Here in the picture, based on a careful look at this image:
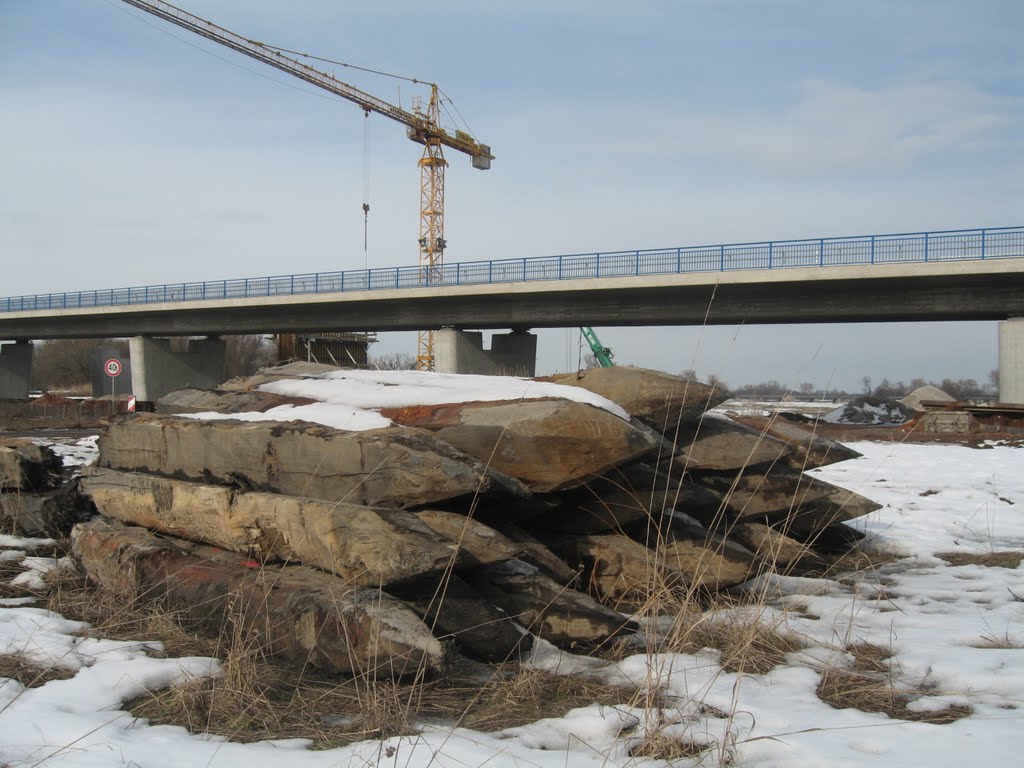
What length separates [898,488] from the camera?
845cm

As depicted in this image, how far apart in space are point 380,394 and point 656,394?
1.86 m

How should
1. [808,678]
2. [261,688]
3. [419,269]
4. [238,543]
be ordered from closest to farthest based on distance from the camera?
[261,688]
[808,678]
[238,543]
[419,269]

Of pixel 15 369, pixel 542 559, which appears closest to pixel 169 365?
pixel 15 369

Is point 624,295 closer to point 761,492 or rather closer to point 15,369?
point 761,492

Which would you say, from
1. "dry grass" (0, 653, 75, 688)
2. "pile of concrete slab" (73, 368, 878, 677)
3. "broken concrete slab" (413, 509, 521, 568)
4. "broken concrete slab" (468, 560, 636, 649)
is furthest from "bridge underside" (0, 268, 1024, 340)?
"dry grass" (0, 653, 75, 688)

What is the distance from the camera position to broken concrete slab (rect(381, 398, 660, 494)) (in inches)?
155

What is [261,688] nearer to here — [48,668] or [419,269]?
[48,668]

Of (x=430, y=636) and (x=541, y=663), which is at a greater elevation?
(x=430, y=636)

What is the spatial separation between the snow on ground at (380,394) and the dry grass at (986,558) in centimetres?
331

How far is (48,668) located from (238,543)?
1.11m

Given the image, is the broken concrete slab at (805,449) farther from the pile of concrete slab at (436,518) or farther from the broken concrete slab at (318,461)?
the broken concrete slab at (318,461)

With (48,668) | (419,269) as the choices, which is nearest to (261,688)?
(48,668)

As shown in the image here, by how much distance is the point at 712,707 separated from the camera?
2783 mm

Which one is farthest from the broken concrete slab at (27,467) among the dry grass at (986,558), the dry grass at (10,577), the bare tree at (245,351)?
the bare tree at (245,351)
